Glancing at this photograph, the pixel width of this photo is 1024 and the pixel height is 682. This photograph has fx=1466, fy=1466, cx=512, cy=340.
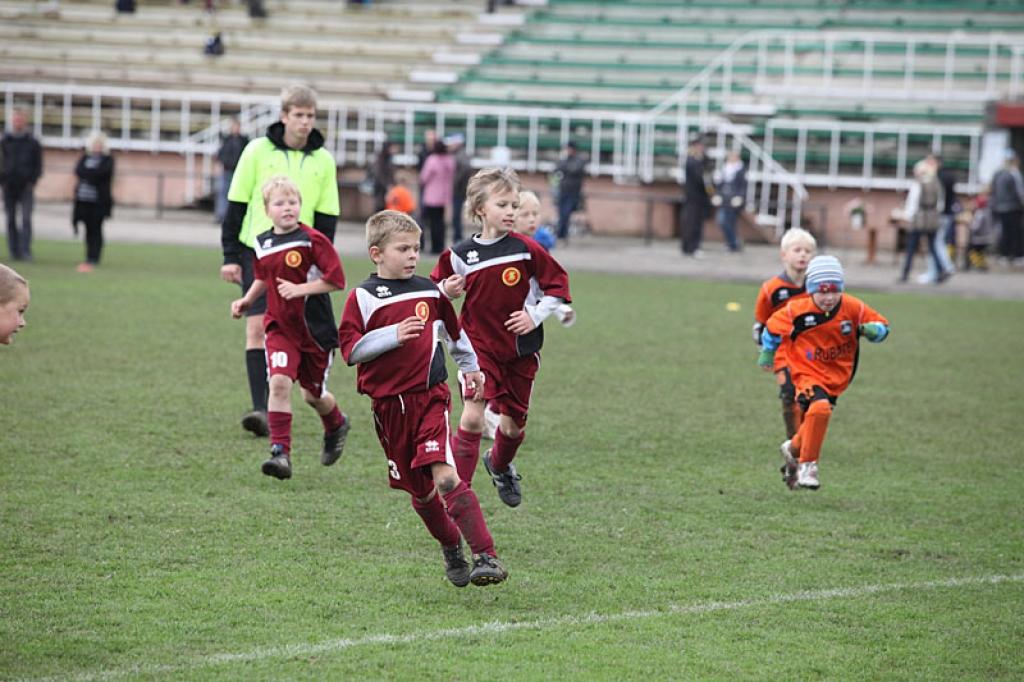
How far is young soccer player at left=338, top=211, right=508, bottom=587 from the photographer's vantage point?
22.0 ft

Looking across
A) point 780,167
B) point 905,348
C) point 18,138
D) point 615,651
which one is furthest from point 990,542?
point 780,167

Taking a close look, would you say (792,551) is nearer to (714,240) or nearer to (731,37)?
(714,240)

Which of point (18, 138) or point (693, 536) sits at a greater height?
point (18, 138)

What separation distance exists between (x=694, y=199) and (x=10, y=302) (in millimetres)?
22829

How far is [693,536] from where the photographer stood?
7930mm

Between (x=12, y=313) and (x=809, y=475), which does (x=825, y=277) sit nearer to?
(x=809, y=475)

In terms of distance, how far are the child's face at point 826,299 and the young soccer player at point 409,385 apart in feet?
8.56

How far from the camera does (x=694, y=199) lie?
2780 cm

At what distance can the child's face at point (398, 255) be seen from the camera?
6.82 m

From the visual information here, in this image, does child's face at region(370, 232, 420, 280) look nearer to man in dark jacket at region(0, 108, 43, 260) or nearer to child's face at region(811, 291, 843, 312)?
child's face at region(811, 291, 843, 312)

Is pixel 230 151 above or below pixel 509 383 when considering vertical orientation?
above

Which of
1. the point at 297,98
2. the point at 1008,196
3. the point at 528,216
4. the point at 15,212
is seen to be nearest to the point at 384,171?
the point at 15,212

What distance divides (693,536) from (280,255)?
120 inches

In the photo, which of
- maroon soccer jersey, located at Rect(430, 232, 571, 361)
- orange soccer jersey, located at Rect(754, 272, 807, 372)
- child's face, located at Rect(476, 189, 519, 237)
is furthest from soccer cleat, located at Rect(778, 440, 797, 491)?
child's face, located at Rect(476, 189, 519, 237)
